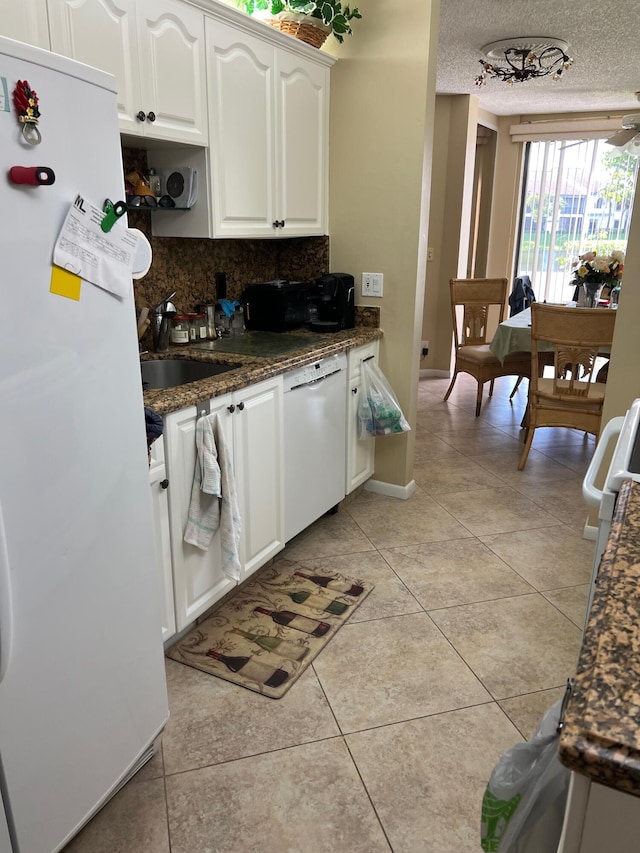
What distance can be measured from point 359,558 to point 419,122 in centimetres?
201

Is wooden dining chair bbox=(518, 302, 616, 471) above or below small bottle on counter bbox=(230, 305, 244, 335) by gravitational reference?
below

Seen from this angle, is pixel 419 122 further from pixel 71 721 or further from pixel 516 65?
pixel 71 721

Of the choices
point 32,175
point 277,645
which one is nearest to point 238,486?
point 277,645

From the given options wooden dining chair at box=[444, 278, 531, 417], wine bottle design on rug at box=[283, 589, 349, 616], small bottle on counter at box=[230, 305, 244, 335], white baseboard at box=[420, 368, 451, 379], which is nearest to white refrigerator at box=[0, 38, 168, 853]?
wine bottle design on rug at box=[283, 589, 349, 616]

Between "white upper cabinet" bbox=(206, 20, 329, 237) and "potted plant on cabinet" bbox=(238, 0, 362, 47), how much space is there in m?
0.10

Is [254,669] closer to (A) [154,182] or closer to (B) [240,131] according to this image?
(A) [154,182]

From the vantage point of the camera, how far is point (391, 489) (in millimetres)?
3535

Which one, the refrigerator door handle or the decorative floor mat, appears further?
the decorative floor mat

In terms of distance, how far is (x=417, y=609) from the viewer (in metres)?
2.51

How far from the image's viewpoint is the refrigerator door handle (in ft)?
3.69

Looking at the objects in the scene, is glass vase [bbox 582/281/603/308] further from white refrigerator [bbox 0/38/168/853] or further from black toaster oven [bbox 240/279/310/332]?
white refrigerator [bbox 0/38/168/853]

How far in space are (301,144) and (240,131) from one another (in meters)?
0.48

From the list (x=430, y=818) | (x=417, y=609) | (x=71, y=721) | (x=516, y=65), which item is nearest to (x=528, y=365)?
(x=516, y=65)

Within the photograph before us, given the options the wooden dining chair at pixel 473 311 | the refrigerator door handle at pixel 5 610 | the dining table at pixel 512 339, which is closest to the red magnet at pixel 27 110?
the refrigerator door handle at pixel 5 610
